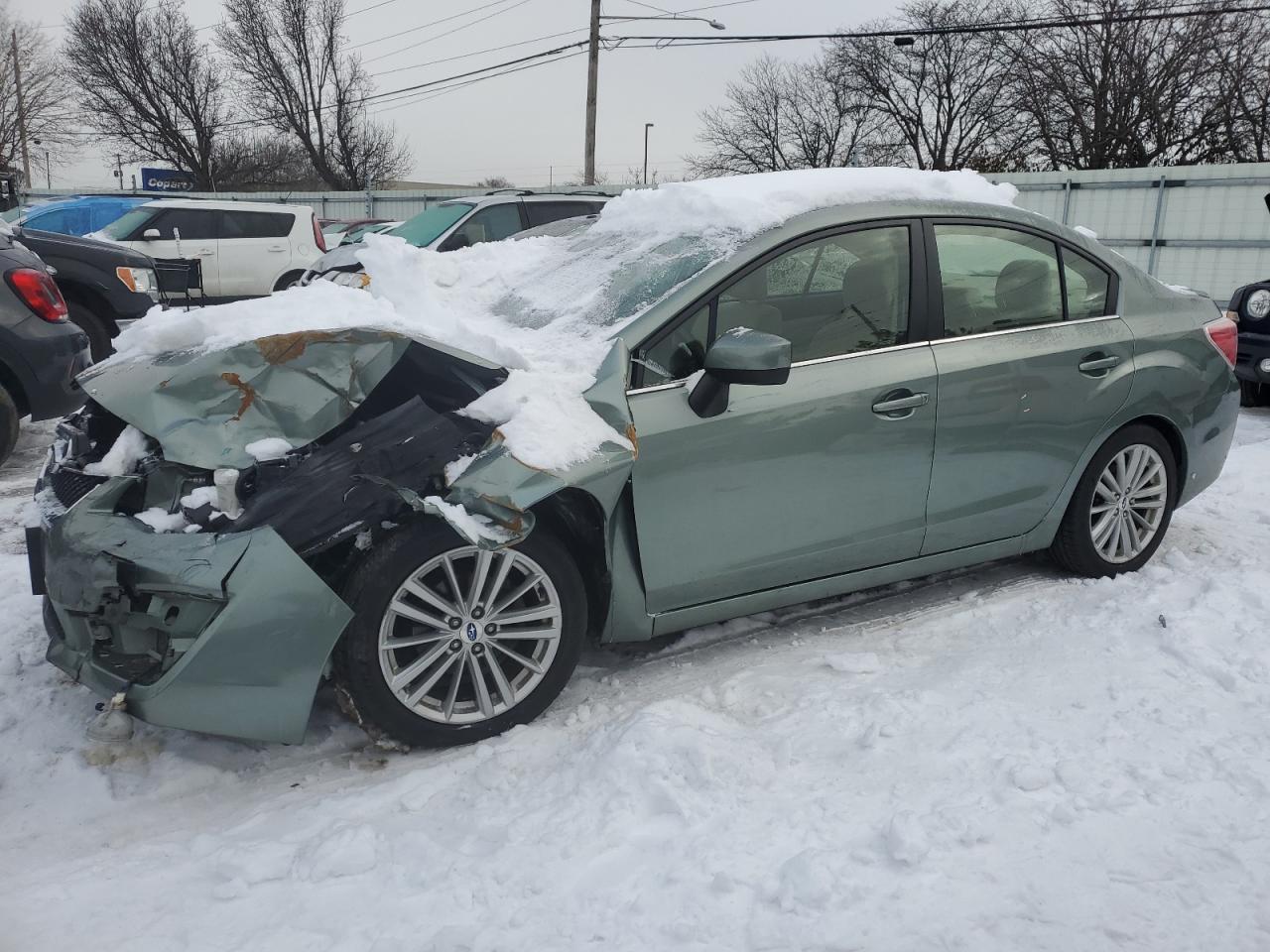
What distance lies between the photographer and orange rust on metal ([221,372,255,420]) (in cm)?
289

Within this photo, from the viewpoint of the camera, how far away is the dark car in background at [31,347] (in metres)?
5.75

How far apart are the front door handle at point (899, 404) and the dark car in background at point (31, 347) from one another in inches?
185

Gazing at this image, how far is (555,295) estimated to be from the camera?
379cm

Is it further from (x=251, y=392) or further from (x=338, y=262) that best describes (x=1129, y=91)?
(x=251, y=392)

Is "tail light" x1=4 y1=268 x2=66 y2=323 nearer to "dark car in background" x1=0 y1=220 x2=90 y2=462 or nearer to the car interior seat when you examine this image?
"dark car in background" x1=0 y1=220 x2=90 y2=462

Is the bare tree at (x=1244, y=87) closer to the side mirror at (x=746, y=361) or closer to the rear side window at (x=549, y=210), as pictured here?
the rear side window at (x=549, y=210)

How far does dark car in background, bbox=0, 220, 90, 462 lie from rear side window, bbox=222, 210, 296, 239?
26.0 ft

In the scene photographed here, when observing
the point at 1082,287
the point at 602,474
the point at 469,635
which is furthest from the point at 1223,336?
the point at 469,635

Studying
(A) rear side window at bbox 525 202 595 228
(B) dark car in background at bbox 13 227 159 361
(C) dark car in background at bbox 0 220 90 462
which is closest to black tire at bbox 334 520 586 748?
(C) dark car in background at bbox 0 220 90 462

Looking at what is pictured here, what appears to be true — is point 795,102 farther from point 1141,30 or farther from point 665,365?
point 665,365

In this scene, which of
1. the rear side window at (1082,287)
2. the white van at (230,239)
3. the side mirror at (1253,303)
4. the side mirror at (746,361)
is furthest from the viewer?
the white van at (230,239)

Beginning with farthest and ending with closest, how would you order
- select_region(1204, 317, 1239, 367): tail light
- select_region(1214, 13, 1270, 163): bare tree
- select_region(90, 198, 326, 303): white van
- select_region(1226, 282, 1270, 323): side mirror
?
select_region(1214, 13, 1270, 163): bare tree
select_region(90, 198, 326, 303): white van
select_region(1226, 282, 1270, 323): side mirror
select_region(1204, 317, 1239, 367): tail light

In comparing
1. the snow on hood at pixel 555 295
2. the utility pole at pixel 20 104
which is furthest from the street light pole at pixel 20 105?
the snow on hood at pixel 555 295

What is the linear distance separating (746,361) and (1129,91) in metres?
38.0
